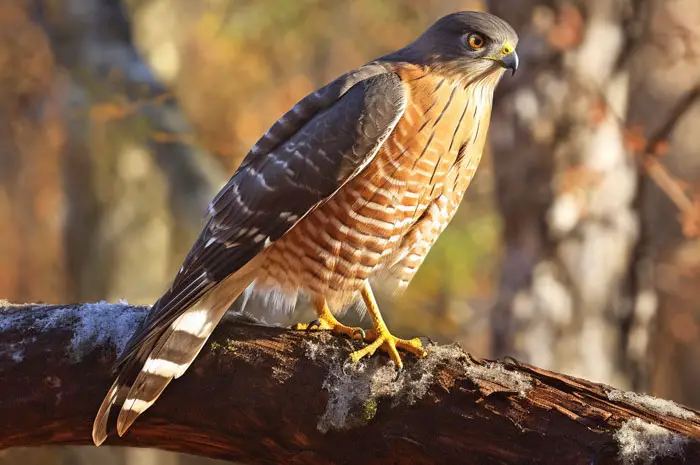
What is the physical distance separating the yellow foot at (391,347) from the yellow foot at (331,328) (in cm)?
13

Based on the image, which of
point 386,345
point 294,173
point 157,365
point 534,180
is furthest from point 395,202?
point 534,180

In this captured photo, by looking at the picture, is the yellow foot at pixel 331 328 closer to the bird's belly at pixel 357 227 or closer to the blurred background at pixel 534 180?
the bird's belly at pixel 357 227

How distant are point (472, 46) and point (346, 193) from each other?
820 millimetres

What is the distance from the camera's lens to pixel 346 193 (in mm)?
3092

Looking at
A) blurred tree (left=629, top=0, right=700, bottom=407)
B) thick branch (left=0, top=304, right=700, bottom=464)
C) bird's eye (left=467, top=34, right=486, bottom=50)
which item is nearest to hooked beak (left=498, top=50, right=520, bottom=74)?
bird's eye (left=467, top=34, right=486, bottom=50)

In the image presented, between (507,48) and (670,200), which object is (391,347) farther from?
(670,200)

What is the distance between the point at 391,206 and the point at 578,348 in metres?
3.06

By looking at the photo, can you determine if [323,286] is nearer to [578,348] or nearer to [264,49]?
[578,348]

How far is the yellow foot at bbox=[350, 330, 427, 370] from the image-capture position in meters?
2.81

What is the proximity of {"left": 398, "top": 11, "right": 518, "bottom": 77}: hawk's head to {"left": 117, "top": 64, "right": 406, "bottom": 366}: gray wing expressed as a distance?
225 mm

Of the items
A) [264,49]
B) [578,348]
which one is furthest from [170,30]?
[264,49]

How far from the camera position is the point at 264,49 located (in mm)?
18641

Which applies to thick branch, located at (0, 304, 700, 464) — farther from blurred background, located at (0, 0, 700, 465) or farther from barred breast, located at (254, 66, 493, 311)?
blurred background, located at (0, 0, 700, 465)

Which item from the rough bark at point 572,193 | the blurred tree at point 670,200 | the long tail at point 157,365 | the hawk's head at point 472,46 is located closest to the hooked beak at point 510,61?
the hawk's head at point 472,46
